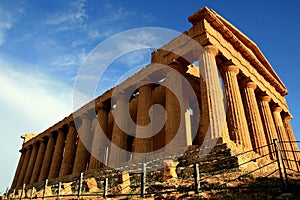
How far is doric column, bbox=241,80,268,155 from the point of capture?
838 inches

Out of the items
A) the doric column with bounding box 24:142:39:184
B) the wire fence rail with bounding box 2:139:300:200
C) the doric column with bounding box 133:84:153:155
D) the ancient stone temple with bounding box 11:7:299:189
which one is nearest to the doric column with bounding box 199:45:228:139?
the ancient stone temple with bounding box 11:7:299:189

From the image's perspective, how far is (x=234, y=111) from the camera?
1961cm

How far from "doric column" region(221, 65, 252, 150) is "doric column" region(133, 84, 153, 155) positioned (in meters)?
6.83

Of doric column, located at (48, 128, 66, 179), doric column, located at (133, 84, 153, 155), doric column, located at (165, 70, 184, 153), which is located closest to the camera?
doric column, located at (165, 70, 184, 153)

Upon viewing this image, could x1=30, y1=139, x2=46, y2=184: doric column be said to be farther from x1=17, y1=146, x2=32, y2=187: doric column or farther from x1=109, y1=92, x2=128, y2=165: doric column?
x1=109, y1=92, x2=128, y2=165: doric column

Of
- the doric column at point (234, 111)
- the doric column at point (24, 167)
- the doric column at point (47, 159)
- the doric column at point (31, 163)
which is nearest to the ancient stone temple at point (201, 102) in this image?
the doric column at point (234, 111)

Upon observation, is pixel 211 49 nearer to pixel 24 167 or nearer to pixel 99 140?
pixel 99 140

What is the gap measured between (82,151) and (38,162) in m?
13.3

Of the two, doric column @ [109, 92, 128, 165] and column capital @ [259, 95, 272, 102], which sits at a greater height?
column capital @ [259, 95, 272, 102]

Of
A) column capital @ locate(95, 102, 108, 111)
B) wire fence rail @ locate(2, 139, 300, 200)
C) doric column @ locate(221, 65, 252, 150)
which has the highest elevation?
column capital @ locate(95, 102, 108, 111)

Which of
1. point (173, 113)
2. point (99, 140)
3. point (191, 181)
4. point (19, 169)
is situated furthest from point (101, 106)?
point (19, 169)

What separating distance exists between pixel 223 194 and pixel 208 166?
5.48 metres

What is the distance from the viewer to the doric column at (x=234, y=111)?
736 inches

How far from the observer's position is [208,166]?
13.9m
